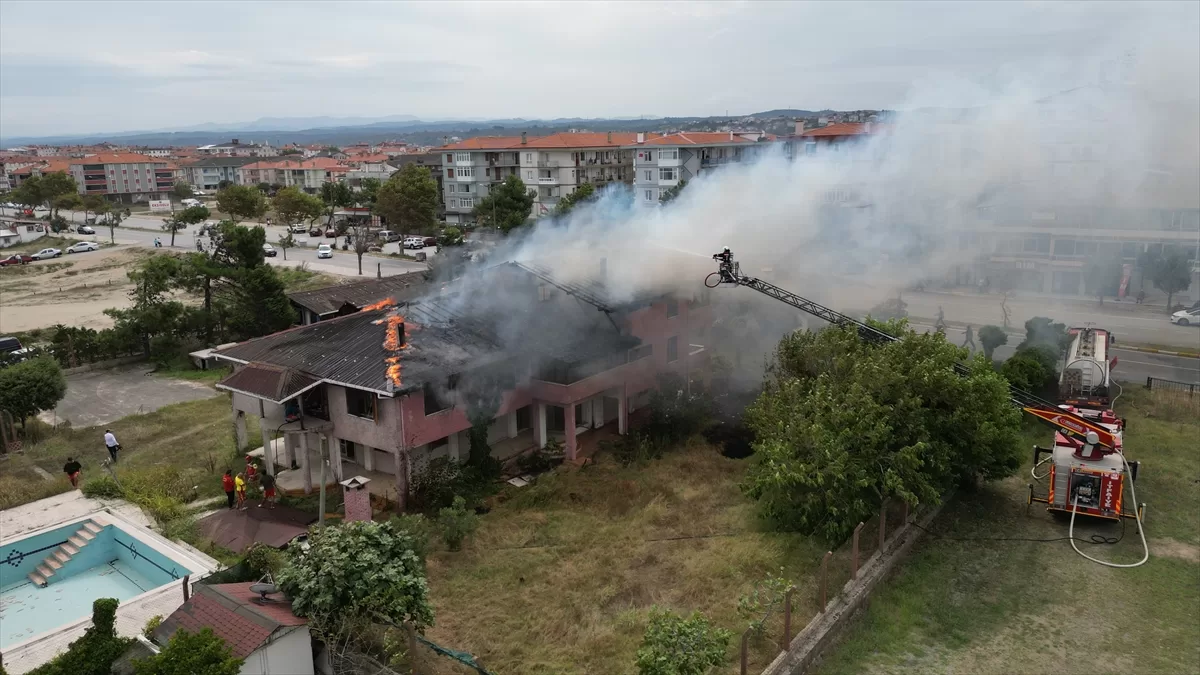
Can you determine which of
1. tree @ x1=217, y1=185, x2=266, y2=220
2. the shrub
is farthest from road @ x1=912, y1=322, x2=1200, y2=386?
tree @ x1=217, y1=185, x2=266, y2=220

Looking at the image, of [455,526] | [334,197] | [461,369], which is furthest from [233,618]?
[334,197]

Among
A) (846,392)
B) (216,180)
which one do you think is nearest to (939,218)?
(846,392)

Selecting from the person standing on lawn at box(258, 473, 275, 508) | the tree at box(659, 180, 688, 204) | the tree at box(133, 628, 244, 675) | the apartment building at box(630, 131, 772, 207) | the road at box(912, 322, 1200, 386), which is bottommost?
the person standing on lawn at box(258, 473, 275, 508)

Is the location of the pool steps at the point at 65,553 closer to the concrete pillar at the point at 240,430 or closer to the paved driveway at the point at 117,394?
the concrete pillar at the point at 240,430

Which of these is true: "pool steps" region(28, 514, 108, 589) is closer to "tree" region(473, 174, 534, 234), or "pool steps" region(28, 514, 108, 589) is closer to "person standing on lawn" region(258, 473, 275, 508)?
"person standing on lawn" region(258, 473, 275, 508)

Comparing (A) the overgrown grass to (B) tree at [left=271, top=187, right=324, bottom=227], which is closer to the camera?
(A) the overgrown grass

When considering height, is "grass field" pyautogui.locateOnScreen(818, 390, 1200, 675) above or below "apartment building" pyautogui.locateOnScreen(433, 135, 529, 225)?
below

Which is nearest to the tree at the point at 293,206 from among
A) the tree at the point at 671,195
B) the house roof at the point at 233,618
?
the tree at the point at 671,195

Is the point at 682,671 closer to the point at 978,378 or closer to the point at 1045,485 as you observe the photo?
the point at 978,378
